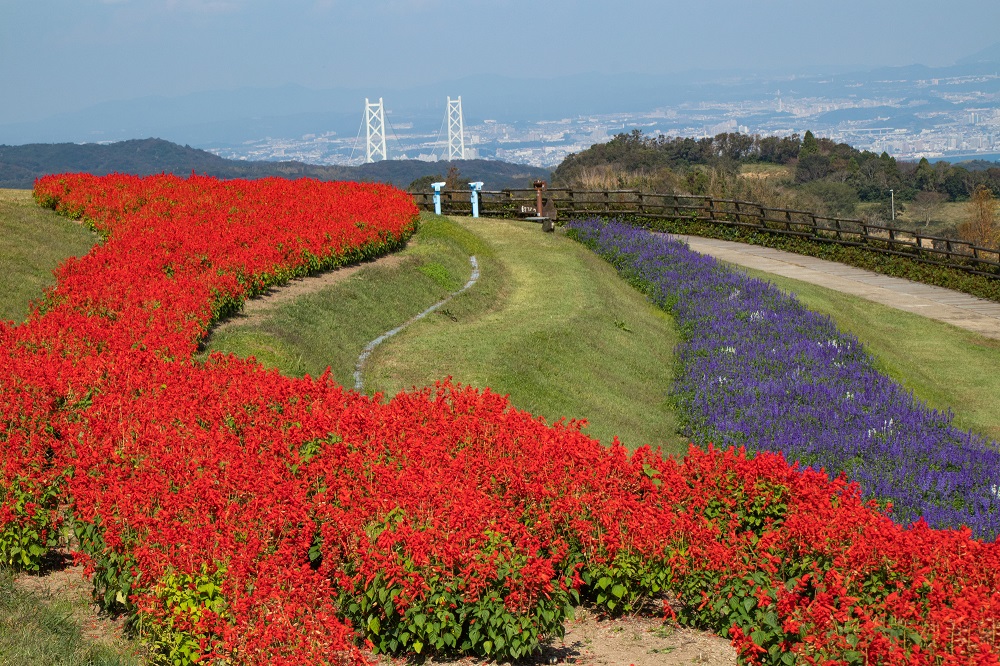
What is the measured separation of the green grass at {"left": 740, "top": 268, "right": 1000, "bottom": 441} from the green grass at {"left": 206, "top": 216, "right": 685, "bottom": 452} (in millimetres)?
5082

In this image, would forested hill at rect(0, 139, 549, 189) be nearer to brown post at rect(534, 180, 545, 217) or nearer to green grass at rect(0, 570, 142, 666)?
brown post at rect(534, 180, 545, 217)

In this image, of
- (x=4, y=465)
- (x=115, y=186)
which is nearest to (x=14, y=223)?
(x=115, y=186)

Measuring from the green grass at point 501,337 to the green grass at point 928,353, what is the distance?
508cm

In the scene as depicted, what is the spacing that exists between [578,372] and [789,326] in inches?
272

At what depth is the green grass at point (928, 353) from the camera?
21.9 meters

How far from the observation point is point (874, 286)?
106ft

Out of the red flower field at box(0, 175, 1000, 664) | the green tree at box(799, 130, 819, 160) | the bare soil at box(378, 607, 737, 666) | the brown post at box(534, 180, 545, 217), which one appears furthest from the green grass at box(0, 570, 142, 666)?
the green tree at box(799, 130, 819, 160)

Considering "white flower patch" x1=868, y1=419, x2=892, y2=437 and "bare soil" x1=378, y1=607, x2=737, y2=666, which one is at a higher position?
"bare soil" x1=378, y1=607, x2=737, y2=666

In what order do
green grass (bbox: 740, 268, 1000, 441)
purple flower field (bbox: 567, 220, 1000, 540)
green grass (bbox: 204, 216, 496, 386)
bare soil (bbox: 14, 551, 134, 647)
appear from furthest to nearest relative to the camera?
green grass (bbox: 740, 268, 1000, 441) → green grass (bbox: 204, 216, 496, 386) → purple flower field (bbox: 567, 220, 1000, 540) → bare soil (bbox: 14, 551, 134, 647)

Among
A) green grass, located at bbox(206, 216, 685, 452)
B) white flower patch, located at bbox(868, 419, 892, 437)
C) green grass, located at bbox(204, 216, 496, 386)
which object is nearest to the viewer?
green grass, located at bbox(204, 216, 496, 386)

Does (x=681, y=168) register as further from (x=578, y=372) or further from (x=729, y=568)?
(x=729, y=568)

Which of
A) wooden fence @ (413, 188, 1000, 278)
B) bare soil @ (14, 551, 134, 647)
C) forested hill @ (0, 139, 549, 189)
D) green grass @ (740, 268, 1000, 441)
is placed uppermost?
forested hill @ (0, 139, 549, 189)

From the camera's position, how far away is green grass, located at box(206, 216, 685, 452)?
17.3 m

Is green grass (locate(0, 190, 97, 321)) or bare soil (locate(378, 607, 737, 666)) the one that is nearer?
bare soil (locate(378, 607, 737, 666))
